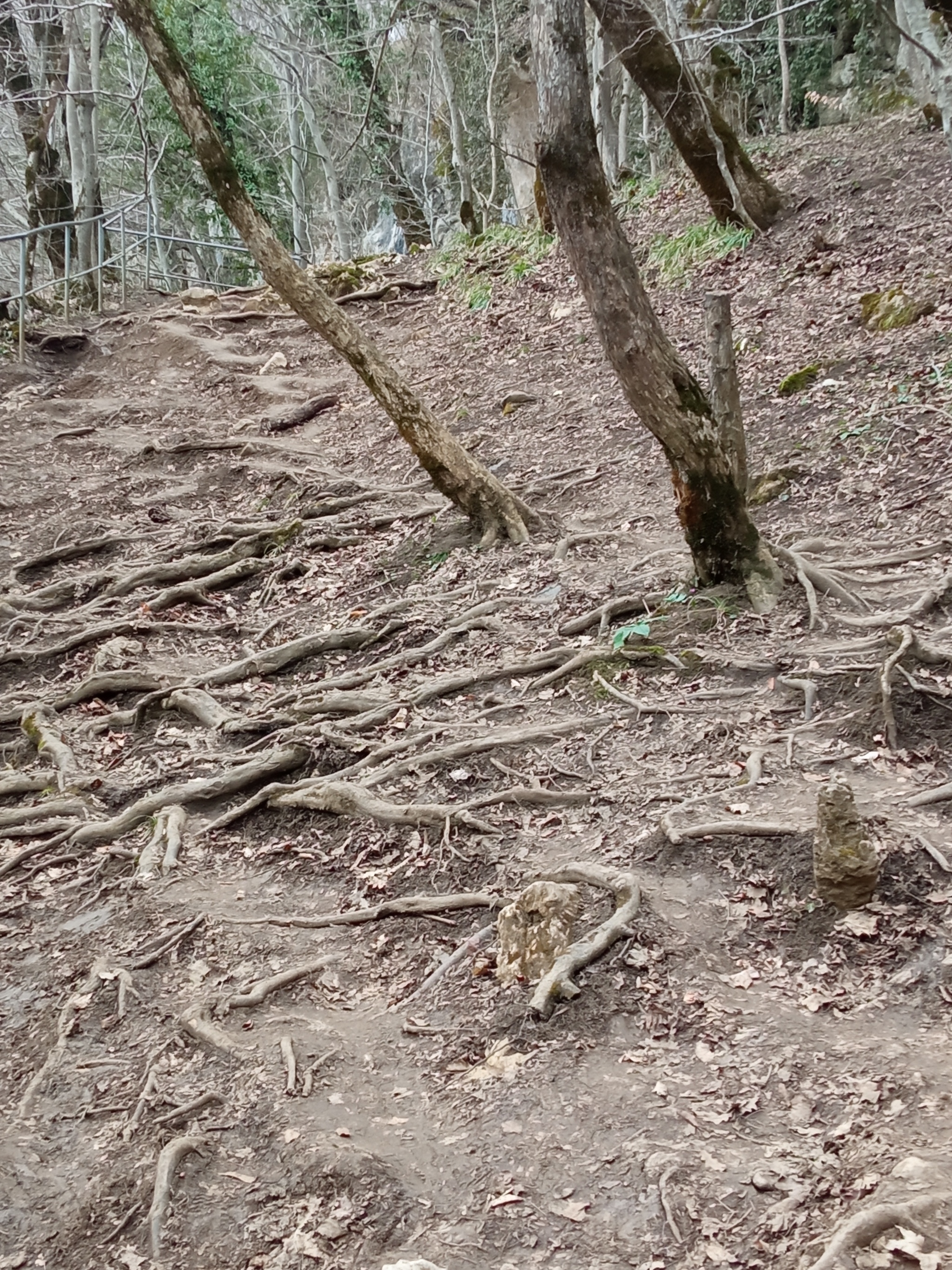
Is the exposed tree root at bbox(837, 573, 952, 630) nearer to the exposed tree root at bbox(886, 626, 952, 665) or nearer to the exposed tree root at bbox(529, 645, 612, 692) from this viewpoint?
the exposed tree root at bbox(886, 626, 952, 665)

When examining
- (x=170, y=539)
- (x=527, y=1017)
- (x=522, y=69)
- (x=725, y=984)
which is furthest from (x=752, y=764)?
(x=522, y=69)

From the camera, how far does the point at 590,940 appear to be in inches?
146

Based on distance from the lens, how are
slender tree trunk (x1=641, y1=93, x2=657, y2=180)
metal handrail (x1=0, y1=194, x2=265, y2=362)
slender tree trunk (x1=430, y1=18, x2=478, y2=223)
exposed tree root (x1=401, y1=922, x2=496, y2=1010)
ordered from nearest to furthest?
exposed tree root (x1=401, y1=922, x2=496, y2=1010) → metal handrail (x1=0, y1=194, x2=265, y2=362) → slender tree trunk (x1=641, y1=93, x2=657, y2=180) → slender tree trunk (x1=430, y1=18, x2=478, y2=223)

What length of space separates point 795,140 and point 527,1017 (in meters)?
14.0

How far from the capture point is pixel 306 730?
6133 mm

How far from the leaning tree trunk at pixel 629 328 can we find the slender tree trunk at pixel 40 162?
A: 47.6 ft

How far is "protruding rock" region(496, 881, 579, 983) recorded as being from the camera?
3758mm

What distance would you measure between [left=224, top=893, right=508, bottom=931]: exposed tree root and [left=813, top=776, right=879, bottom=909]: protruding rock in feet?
4.34

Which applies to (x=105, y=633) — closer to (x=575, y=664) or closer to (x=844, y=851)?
(x=575, y=664)

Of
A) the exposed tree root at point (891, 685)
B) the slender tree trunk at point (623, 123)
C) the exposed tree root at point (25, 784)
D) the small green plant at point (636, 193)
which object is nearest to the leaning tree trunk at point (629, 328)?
the exposed tree root at point (891, 685)

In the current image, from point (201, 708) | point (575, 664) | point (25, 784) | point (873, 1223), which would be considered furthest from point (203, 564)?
point (873, 1223)

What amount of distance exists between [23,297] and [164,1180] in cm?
1361

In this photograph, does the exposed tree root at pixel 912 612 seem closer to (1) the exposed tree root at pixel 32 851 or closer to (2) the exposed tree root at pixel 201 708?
(2) the exposed tree root at pixel 201 708

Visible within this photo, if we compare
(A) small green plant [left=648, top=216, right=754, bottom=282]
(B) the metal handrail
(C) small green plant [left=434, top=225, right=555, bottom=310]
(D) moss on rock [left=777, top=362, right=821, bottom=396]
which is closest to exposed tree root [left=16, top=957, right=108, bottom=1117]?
(D) moss on rock [left=777, top=362, right=821, bottom=396]
